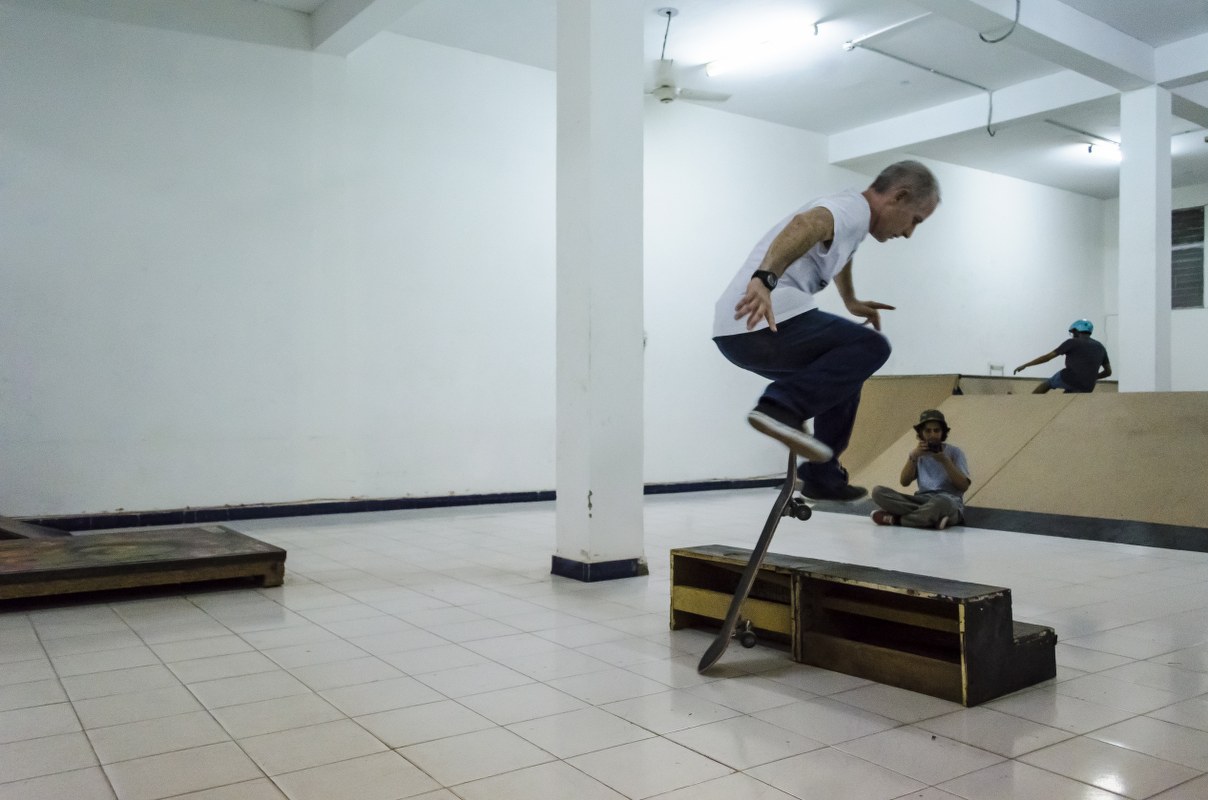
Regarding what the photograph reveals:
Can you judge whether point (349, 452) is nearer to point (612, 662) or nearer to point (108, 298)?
point (108, 298)

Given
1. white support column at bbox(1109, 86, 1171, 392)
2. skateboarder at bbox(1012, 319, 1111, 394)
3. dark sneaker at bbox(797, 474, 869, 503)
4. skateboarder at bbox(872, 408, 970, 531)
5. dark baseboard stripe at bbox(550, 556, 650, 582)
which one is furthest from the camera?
skateboarder at bbox(1012, 319, 1111, 394)

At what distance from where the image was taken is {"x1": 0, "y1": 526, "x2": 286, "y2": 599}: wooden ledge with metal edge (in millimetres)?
3680

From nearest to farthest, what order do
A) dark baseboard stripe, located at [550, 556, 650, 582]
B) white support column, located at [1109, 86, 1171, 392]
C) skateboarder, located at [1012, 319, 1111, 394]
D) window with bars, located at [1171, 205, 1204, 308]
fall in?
1. dark baseboard stripe, located at [550, 556, 650, 582]
2. white support column, located at [1109, 86, 1171, 392]
3. skateboarder, located at [1012, 319, 1111, 394]
4. window with bars, located at [1171, 205, 1204, 308]

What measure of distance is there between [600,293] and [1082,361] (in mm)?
6347

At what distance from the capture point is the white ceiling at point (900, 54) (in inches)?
277

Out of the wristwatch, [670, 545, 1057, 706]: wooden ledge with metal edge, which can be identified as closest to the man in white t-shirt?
the wristwatch

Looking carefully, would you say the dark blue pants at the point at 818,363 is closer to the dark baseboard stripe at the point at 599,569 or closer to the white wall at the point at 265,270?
the dark baseboard stripe at the point at 599,569

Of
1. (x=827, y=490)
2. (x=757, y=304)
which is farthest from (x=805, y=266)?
(x=827, y=490)

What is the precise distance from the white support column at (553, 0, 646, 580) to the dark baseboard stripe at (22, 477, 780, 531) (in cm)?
308

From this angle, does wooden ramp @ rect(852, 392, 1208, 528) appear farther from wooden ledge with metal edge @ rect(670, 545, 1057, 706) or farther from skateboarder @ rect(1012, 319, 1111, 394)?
wooden ledge with metal edge @ rect(670, 545, 1057, 706)

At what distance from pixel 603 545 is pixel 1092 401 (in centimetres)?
446

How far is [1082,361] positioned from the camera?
8781mm

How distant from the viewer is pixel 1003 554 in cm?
521

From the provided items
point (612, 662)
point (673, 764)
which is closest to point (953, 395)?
point (612, 662)
